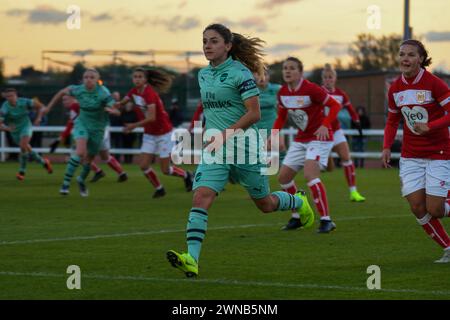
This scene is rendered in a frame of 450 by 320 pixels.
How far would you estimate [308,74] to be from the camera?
6200cm

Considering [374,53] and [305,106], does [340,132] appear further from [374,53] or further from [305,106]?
[374,53]

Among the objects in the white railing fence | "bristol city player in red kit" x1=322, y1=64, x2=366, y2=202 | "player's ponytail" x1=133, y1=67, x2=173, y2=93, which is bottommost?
the white railing fence

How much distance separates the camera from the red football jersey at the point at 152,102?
64.1 feet

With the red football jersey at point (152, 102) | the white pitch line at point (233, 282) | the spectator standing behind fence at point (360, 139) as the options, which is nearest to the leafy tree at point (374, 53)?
the spectator standing behind fence at point (360, 139)

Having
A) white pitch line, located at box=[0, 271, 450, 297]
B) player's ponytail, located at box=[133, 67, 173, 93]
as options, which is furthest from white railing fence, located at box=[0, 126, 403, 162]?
white pitch line, located at box=[0, 271, 450, 297]

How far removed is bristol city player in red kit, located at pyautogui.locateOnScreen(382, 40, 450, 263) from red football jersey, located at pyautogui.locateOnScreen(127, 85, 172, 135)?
9646 millimetres

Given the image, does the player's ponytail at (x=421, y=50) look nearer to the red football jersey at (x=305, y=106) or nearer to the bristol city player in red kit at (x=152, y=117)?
the red football jersey at (x=305, y=106)

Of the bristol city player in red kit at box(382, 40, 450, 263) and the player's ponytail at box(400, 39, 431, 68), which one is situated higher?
the player's ponytail at box(400, 39, 431, 68)

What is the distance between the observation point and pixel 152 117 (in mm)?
19453

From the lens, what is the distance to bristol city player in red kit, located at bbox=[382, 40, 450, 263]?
10102 mm

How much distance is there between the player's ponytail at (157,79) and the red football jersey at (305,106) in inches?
223

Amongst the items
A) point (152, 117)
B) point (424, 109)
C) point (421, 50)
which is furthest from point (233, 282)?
point (152, 117)

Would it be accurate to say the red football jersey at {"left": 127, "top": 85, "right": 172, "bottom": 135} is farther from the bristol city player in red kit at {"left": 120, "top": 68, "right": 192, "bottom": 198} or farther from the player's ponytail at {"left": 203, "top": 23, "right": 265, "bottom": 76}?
the player's ponytail at {"left": 203, "top": 23, "right": 265, "bottom": 76}

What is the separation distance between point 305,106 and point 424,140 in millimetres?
3715
